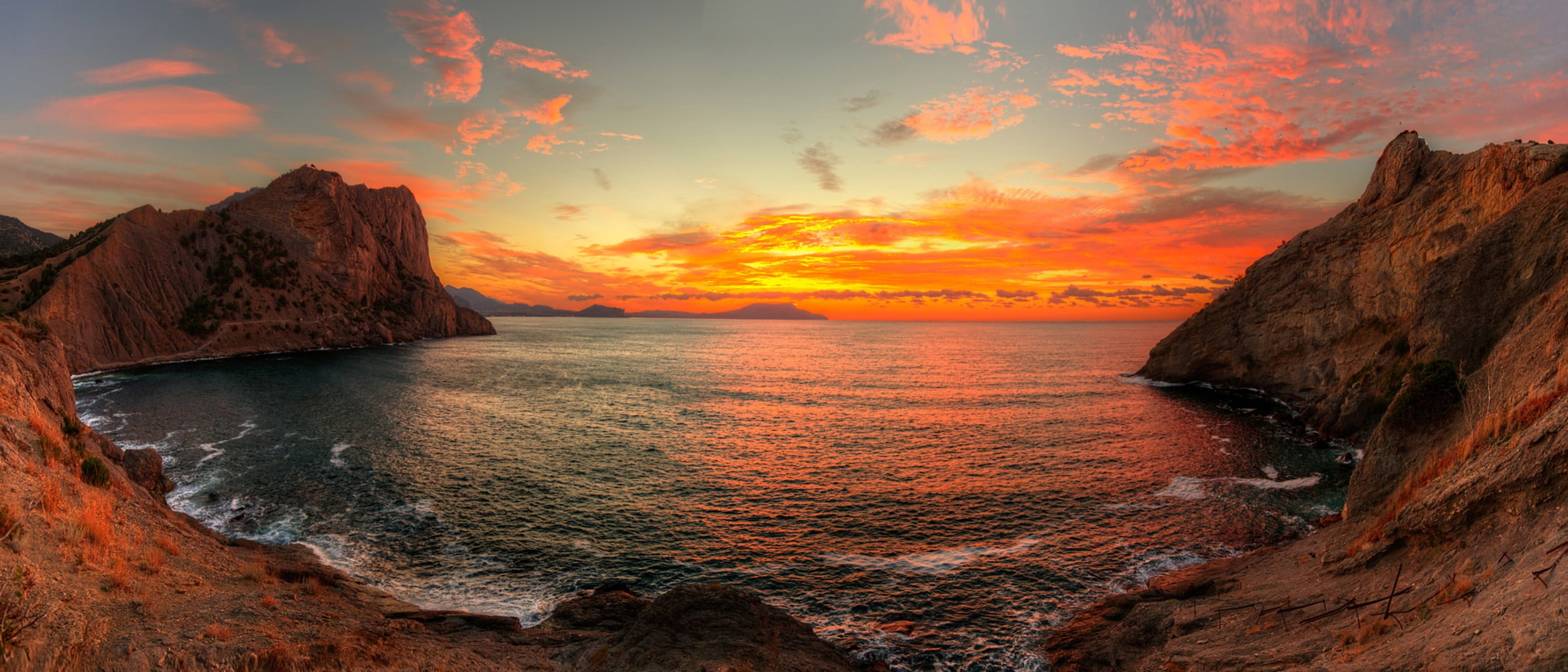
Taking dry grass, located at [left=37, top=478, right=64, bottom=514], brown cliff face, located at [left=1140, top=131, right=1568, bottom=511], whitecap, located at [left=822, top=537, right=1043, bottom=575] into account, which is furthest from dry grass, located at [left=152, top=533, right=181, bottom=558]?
brown cliff face, located at [left=1140, top=131, right=1568, bottom=511]

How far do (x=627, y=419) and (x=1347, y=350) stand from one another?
67941 millimetres

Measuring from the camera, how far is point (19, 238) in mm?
144625

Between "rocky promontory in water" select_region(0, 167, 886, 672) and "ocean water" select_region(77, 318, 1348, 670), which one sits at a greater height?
"rocky promontory in water" select_region(0, 167, 886, 672)

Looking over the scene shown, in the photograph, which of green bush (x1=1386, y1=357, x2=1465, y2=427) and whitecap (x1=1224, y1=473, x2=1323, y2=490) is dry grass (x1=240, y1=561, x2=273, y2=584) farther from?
whitecap (x1=1224, y1=473, x2=1323, y2=490)

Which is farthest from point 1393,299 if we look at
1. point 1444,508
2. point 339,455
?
point 339,455

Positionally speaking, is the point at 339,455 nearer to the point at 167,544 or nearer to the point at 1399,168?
the point at 167,544

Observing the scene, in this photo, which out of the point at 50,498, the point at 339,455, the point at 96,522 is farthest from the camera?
the point at 339,455

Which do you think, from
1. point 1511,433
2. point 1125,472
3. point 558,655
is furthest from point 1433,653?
point 1125,472

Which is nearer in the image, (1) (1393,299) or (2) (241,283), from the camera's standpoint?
(1) (1393,299)

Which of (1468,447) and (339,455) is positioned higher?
(1468,447)

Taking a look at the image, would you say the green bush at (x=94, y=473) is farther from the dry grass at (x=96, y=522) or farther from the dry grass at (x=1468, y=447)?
the dry grass at (x=1468, y=447)

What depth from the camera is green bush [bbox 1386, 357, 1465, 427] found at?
2016 centimetres

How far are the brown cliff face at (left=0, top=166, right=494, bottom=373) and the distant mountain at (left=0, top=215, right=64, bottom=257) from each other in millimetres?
47007

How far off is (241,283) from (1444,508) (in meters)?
165
